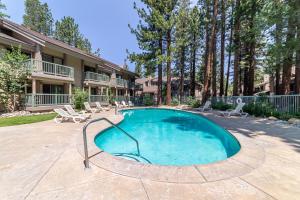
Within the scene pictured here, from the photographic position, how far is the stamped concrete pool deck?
326 centimetres

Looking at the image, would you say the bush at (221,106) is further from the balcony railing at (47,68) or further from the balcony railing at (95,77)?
the balcony railing at (47,68)

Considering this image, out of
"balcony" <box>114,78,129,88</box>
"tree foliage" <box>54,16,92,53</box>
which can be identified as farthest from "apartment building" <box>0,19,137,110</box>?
"tree foliage" <box>54,16,92,53</box>

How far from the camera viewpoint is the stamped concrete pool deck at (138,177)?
3262mm

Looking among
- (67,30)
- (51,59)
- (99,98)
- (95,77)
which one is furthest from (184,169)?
(67,30)

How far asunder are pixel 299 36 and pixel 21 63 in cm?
1948

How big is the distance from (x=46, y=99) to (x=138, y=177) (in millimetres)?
15294

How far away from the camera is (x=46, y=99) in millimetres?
16500

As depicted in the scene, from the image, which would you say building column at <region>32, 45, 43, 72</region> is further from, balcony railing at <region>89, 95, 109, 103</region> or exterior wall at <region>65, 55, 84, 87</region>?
balcony railing at <region>89, 95, 109, 103</region>

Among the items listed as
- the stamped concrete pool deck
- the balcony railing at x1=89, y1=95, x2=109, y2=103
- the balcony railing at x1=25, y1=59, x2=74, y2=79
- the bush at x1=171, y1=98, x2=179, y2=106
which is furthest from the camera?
the bush at x1=171, y1=98, x2=179, y2=106

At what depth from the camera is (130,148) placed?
7.91 m

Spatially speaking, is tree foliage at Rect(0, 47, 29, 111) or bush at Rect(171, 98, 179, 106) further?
bush at Rect(171, 98, 179, 106)

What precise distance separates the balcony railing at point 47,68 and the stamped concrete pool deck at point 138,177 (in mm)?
11089

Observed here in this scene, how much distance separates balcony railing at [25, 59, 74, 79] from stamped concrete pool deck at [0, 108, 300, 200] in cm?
1109

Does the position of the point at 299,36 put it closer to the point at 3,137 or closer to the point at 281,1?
the point at 281,1
